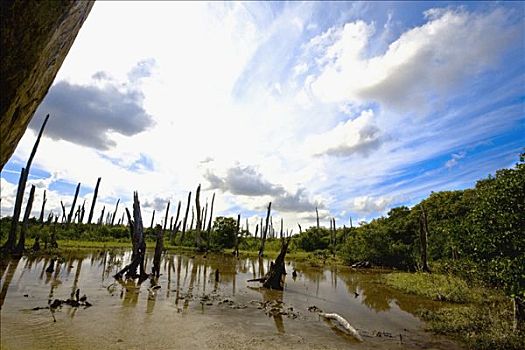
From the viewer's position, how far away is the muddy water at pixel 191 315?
8305mm

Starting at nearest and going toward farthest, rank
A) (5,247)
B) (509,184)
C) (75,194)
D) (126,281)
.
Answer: (509,184) < (126,281) < (5,247) < (75,194)

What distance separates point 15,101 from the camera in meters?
1.54

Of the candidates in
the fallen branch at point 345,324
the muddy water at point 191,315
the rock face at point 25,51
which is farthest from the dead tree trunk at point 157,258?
the rock face at point 25,51

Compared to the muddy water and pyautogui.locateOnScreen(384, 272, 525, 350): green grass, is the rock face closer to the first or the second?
the muddy water

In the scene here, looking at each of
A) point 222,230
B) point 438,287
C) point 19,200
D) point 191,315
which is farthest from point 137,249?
point 222,230

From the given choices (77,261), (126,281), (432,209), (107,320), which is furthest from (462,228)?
(432,209)

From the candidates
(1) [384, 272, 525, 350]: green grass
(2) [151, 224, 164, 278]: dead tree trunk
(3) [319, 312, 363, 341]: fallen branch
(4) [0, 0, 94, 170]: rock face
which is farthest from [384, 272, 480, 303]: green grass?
(4) [0, 0, 94, 170]: rock face

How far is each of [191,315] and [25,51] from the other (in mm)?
10994

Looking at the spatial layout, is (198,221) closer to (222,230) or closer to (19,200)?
(222,230)

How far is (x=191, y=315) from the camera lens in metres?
11.0

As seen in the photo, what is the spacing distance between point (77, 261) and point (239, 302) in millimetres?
14551

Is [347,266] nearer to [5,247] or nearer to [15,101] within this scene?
[5,247]

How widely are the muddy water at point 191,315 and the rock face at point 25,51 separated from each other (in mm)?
7565

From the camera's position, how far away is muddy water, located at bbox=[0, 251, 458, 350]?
8.30 metres
